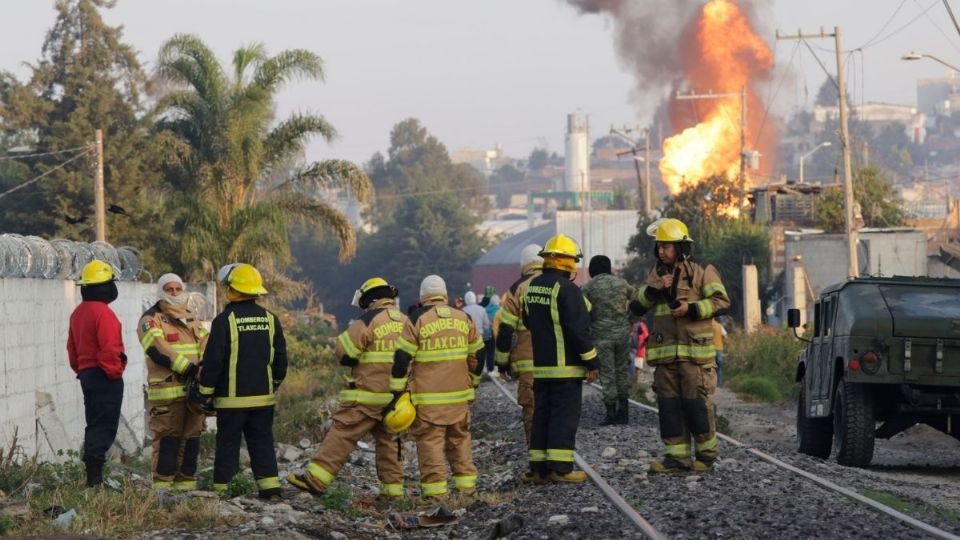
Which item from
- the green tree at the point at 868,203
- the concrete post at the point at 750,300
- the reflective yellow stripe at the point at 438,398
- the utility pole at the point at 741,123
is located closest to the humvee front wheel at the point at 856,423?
the reflective yellow stripe at the point at 438,398

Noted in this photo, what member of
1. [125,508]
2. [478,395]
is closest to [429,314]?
[125,508]

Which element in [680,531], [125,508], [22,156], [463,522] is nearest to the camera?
[680,531]

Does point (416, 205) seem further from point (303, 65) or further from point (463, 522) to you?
point (463, 522)

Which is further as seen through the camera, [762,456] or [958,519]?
[762,456]

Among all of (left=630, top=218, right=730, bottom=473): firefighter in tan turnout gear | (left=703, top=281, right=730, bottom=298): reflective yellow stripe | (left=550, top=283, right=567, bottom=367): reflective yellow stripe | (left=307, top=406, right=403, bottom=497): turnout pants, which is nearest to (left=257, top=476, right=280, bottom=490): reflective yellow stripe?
(left=307, top=406, right=403, bottom=497): turnout pants

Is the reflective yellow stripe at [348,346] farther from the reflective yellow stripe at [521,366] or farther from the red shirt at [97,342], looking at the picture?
→ the reflective yellow stripe at [521,366]

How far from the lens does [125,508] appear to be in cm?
1160

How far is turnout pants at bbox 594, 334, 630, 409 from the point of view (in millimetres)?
19359

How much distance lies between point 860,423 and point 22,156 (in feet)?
150

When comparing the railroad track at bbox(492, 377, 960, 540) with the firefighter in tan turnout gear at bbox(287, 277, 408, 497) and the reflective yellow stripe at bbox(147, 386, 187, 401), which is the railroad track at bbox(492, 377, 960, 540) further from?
the reflective yellow stripe at bbox(147, 386, 187, 401)

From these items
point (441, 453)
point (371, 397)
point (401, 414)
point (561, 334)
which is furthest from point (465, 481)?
point (561, 334)

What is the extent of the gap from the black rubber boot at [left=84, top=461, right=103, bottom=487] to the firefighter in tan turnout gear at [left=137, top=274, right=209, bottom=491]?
474 millimetres

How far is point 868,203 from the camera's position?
239 feet

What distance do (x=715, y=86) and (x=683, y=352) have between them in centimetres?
6111
